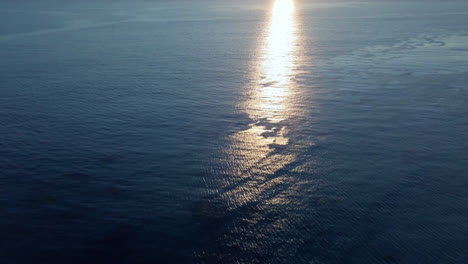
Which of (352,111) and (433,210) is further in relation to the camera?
(352,111)

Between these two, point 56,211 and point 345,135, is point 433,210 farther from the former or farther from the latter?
point 56,211

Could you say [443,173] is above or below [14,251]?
below

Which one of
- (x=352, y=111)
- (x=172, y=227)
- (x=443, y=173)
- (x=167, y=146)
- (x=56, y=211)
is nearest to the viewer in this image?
→ (x=172, y=227)

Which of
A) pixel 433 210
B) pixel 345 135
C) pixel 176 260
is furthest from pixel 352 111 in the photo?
pixel 176 260

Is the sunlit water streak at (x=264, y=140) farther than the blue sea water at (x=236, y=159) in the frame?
Yes

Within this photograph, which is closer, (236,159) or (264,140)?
(236,159)

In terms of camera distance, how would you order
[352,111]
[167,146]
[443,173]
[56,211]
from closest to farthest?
[56,211]
[443,173]
[167,146]
[352,111]

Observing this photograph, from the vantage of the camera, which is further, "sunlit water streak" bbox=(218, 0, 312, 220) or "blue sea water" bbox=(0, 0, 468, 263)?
"sunlit water streak" bbox=(218, 0, 312, 220)

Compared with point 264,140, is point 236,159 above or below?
above
